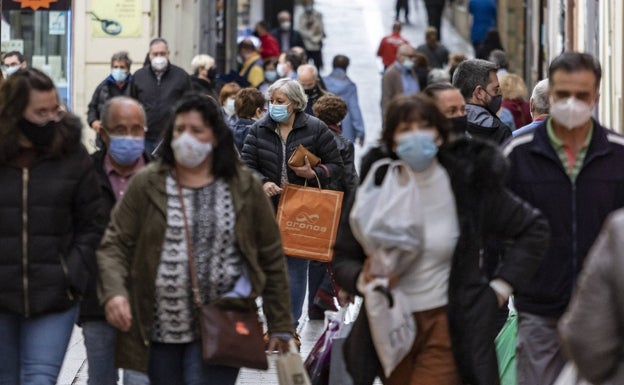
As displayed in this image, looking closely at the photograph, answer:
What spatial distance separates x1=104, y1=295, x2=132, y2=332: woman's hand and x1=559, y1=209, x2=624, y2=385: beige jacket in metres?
→ 2.35

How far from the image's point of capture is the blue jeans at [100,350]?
25.3 ft

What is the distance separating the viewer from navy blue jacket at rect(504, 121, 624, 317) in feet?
23.0

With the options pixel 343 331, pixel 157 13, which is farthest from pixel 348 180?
pixel 157 13

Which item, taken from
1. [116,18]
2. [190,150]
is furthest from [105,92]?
[190,150]

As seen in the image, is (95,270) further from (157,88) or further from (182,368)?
(157,88)

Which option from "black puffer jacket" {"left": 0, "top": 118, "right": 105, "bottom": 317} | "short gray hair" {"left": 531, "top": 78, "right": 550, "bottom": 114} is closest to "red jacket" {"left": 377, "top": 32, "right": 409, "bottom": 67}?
"short gray hair" {"left": 531, "top": 78, "right": 550, "bottom": 114}

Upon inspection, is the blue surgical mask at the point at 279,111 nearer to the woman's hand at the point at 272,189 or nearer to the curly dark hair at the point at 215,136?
the woman's hand at the point at 272,189

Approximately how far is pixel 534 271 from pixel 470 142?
1.73ft

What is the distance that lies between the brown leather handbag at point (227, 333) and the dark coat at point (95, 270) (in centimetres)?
72

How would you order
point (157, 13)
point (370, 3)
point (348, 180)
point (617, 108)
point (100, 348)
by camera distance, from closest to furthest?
point (100, 348)
point (348, 180)
point (617, 108)
point (157, 13)
point (370, 3)

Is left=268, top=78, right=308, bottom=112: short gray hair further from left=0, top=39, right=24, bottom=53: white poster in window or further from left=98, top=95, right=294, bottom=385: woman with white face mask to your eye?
left=0, top=39, right=24, bottom=53: white poster in window

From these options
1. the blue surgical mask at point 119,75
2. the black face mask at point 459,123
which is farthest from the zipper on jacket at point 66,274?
the blue surgical mask at point 119,75

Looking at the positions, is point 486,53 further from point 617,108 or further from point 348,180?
point 348,180

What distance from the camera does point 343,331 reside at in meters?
8.06
